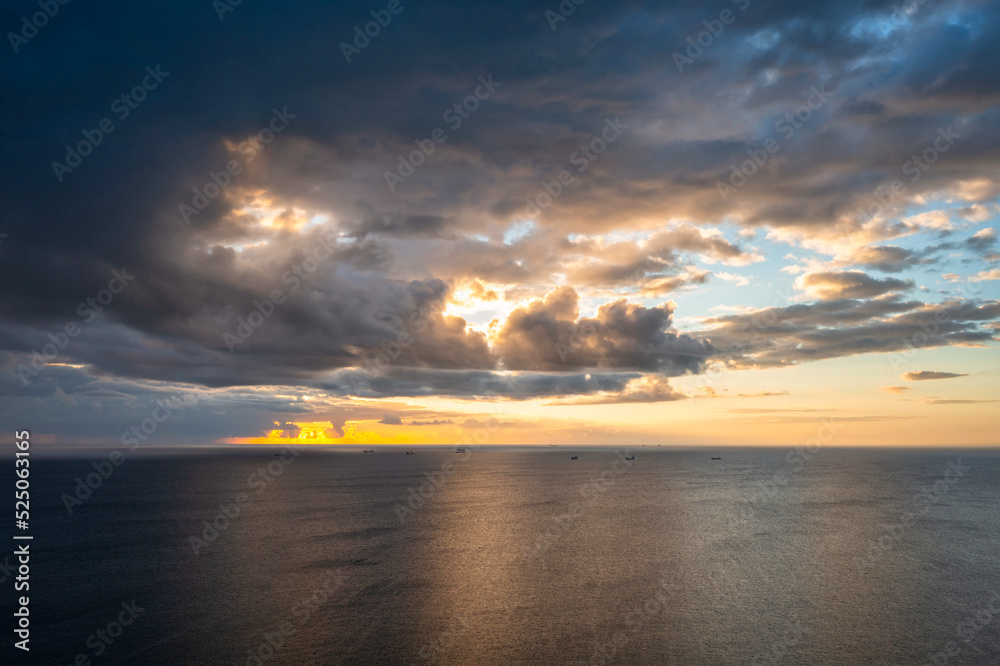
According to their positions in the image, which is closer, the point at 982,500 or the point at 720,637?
the point at 720,637

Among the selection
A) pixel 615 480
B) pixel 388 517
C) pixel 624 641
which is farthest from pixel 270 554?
pixel 615 480

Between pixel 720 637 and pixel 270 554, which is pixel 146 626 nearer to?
pixel 270 554

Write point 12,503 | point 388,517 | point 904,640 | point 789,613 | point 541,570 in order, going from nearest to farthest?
1. point 904,640
2. point 789,613
3. point 541,570
4. point 388,517
5. point 12,503

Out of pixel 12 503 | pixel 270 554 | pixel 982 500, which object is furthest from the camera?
pixel 982 500

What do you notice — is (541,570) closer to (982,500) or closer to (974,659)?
(974,659)

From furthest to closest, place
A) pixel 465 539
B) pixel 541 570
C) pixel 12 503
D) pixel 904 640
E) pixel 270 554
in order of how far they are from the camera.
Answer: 1. pixel 12 503
2. pixel 465 539
3. pixel 270 554
4. pixel 541 570
5. pixel 904 640

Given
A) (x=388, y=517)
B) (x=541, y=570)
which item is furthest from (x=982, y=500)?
(x=388, y=517)
